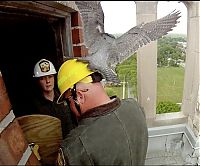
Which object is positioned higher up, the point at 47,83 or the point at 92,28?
the point at 92,28

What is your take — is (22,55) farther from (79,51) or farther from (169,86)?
(169,86)

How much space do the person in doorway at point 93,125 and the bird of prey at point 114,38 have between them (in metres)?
0.47

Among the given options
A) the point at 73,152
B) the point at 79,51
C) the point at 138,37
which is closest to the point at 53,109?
the point at 79,51

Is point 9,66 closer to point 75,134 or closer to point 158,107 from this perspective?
point 158,107

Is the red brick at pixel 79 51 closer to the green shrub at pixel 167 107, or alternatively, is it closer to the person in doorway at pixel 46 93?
the person in doorway at pixel 46 93

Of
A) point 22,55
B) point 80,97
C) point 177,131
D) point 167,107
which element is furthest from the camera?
point 22,55

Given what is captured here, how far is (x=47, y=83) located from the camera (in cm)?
245

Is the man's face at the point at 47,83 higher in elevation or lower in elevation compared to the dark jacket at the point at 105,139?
higher

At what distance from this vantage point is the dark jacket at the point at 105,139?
3.90 feet

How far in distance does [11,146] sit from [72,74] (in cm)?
51

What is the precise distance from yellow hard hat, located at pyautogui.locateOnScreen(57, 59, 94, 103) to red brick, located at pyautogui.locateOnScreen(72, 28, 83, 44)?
0.74 metres

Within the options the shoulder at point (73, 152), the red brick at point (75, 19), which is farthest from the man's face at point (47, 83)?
the shoulder at point (73, 152)

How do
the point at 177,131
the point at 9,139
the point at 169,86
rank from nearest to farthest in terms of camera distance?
1. the point at 9,139
2. the point at 169,86
3. the point at 177,131

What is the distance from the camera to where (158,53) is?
221 cm
